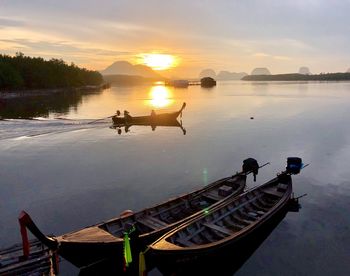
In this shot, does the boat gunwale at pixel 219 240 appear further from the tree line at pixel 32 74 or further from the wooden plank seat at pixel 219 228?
the tree line at pixel 32 74

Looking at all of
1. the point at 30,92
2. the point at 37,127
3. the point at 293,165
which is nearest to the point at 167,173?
the point at 293,165

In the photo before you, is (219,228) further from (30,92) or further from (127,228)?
(30,92)

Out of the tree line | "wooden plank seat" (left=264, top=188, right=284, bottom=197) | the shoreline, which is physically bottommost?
"wooden plank seat" (left=264, top=188, right=284, bottom=197)

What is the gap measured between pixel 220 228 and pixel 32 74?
159700 mm

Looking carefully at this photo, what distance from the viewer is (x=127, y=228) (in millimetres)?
18969

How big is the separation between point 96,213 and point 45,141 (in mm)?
31435

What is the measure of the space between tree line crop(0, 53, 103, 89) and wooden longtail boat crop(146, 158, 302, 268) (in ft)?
428

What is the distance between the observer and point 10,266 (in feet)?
47.4

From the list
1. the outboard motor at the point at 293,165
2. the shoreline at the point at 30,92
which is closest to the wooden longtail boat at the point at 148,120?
the outboard motor at the point at 293,165

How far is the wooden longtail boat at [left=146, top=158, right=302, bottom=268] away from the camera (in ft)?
49.8

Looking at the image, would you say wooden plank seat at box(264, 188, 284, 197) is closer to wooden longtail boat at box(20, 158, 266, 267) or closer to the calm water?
the calm water

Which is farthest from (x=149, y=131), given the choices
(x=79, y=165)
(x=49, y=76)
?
(x=49, y=76)

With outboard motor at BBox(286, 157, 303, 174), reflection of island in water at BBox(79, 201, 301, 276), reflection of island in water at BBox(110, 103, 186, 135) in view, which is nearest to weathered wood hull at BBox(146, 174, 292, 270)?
reflection of island in water at BBox(79, 201, 301, 276)

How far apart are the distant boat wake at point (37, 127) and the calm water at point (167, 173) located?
0.19m
